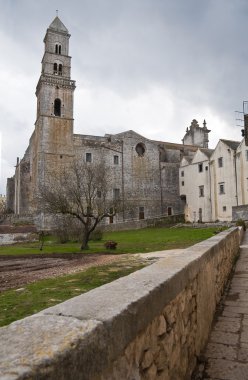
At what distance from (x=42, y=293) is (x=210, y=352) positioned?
3948 millimetres

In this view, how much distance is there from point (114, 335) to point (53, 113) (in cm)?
4895

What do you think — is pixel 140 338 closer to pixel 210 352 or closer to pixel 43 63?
pixel 210 352

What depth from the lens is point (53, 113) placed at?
1897 inches

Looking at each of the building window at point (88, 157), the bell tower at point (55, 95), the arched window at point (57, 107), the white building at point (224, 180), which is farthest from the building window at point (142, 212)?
the arched window at point (57, 107)

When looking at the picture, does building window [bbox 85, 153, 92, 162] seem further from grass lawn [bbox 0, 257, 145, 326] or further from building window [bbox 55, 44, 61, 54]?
grass lawn [bbox 0, 257, 145, 326]

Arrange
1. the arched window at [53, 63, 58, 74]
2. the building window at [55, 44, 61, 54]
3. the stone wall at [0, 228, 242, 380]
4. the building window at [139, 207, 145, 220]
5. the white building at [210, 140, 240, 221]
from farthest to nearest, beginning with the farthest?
the building window at [139, 207, 145, 220] → the building window at [55, 44, 61, 54] → the arched window at [53, 63, 58, 74] → the white building at [210, 140, 240, 221] → the stone wall at [0, 228, 242, 380]

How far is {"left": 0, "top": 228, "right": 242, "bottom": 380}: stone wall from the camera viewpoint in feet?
4.37

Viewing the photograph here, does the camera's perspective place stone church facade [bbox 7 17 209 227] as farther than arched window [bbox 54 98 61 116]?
No

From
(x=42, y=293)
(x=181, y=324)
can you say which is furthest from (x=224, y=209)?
(x=181, y=324)

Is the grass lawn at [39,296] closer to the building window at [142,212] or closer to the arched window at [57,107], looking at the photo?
the arched window at [57,107]

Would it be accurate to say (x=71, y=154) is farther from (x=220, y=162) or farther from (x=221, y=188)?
(x=221, y=188)

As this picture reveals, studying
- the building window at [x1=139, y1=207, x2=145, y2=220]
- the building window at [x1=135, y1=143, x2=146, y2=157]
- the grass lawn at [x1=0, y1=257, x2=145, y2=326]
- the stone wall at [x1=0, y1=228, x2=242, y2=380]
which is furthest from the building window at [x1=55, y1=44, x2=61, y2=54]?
the stone wall at [x1=0, y1=228, x2=242, y2=380]

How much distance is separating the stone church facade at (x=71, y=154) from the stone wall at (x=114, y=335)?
4119 centimetres

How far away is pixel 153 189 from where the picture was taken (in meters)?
55.7
